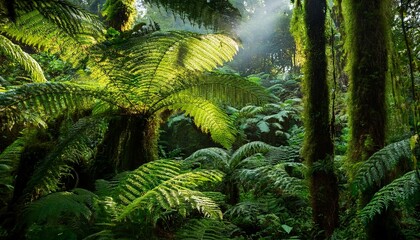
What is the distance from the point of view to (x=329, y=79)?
2.83m

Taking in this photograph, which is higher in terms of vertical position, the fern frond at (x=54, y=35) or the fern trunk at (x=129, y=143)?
the fern frond at (x=54, y=35)

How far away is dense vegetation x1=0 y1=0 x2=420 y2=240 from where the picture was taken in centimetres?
192

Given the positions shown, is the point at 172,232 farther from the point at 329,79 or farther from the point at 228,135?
the point at 329,79

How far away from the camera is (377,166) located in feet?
6.78

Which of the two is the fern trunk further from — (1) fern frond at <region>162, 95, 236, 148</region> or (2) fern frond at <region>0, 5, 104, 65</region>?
(2) fern frond at <region>0, 5, 104, 65</region>

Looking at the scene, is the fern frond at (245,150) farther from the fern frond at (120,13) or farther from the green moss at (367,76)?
the fern frond at (120,13)

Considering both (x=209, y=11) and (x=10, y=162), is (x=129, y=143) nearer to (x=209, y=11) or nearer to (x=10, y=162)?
(x=10, y=162)

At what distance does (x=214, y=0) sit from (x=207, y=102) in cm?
181

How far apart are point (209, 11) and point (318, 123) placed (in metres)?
1.44

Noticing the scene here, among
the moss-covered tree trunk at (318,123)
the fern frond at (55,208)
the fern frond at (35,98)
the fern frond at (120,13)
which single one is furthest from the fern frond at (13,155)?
the moss-covered tree trunk at (318,123)

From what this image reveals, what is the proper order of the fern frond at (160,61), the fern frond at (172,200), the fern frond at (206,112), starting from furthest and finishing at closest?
the fern frond at (206,112) → the fern frond at (160,61) → the fern frond at (172,200)

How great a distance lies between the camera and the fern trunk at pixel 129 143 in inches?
131

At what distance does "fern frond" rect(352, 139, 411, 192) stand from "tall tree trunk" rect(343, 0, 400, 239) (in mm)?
173

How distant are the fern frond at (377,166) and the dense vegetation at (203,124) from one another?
0.01 meters
